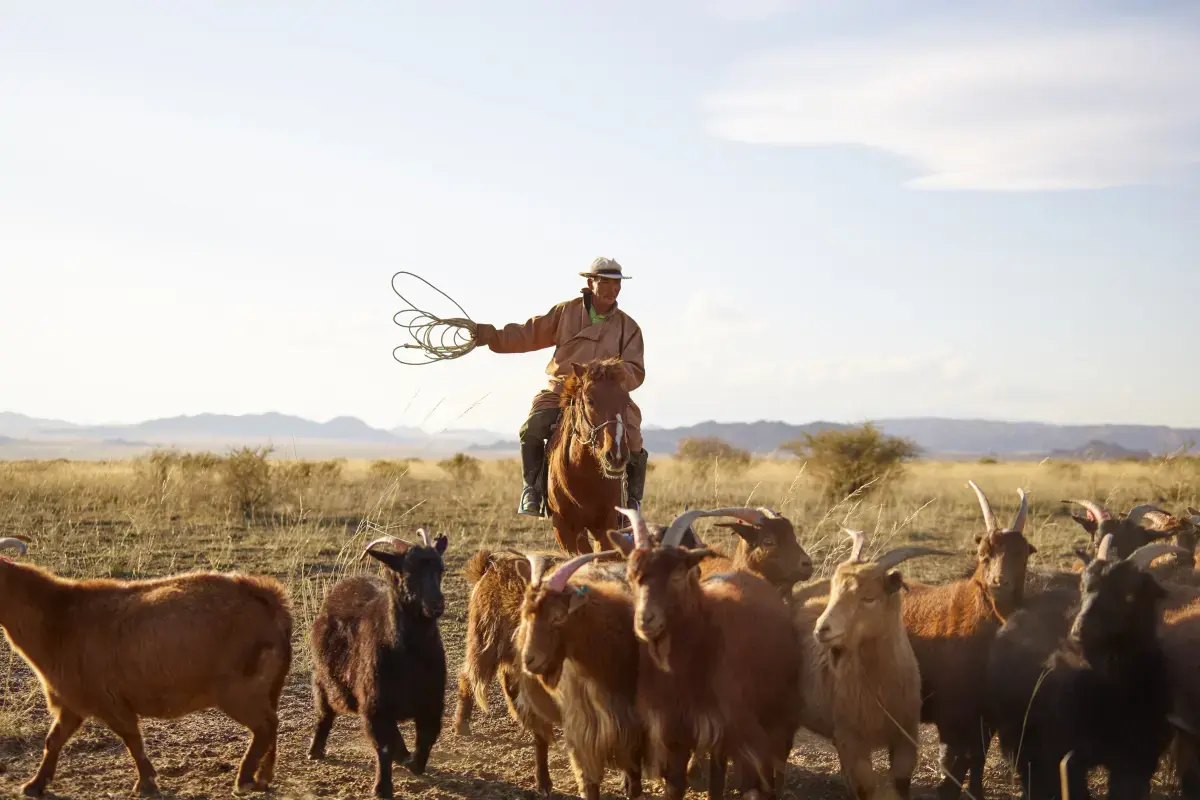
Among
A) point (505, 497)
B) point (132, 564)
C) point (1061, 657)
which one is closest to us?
point (1061, 657)

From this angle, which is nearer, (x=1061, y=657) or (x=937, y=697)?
(x=1061, y=657)

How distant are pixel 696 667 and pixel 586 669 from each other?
0.64 metres

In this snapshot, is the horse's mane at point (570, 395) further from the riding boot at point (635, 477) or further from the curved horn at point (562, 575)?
the curved horn at point (562, 575)

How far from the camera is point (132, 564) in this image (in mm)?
13141

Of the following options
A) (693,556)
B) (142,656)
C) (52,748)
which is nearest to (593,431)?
(693,556)

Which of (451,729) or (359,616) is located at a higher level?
(359,616)

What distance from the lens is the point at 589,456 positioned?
9352mm

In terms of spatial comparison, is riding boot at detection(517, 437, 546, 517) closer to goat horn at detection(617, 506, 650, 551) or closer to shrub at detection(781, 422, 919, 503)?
goat horn at detection(617, 506, 650, 551)

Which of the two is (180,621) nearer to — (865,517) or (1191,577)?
(1191,577)

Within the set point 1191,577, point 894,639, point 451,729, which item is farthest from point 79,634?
point 1191,577

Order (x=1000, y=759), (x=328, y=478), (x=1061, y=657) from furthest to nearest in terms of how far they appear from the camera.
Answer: (x=328, y=478)
(x=1000, y=759)
(x=1061, y=657)

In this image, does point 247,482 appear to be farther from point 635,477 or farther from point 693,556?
point 693,556

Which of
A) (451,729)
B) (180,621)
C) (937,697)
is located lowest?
(451,729)

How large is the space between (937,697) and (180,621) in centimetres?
460
